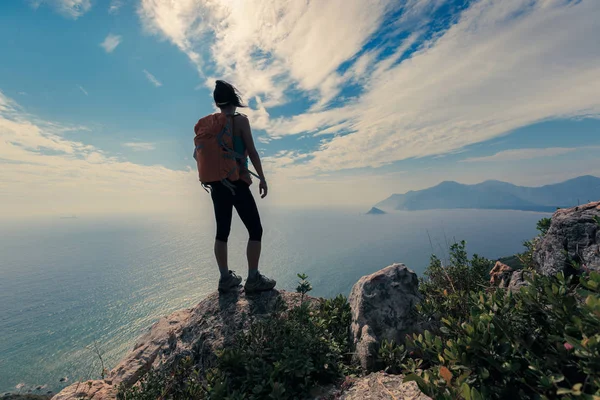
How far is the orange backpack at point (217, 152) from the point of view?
5.70 meters

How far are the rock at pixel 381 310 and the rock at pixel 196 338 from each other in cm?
178

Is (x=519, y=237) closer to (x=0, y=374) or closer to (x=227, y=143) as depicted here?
(x=227, y=143)

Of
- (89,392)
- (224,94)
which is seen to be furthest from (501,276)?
(89,392)

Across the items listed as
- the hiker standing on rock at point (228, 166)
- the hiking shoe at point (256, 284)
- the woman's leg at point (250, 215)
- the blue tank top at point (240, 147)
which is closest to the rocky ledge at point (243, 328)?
the hiking shoe at point (256, 284)

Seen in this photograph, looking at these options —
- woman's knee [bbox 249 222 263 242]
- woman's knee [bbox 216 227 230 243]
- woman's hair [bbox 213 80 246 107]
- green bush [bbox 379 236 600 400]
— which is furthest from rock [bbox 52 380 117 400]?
woman's hair [bbox 213 80 246 107]

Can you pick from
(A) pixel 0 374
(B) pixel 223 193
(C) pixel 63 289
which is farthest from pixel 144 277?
(B) pixel 223 193

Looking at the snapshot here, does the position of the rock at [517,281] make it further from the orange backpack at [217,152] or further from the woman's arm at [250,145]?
the orange backpack at [217,152]

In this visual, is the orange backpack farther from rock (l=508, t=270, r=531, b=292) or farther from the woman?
rock (l=508, t=270, r=531, b=292)

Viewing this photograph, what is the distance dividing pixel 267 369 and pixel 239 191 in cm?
378

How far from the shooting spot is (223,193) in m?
5.97

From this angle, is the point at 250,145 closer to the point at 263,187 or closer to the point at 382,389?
the point at 263,187

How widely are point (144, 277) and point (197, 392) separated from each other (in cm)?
14072

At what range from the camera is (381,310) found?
5.03 m

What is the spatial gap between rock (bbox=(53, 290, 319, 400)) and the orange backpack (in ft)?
10.2
